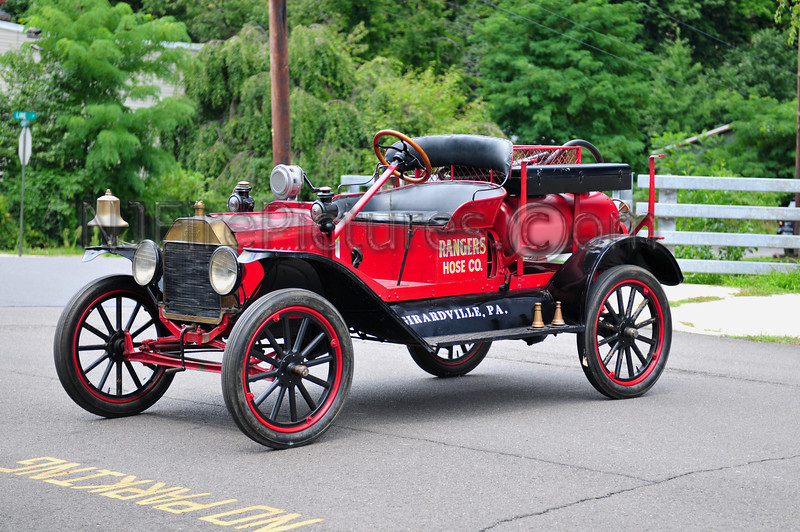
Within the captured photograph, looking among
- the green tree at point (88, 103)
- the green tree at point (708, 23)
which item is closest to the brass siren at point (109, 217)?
the green tree at point (88, 103)

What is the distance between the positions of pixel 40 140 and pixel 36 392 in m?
17.5

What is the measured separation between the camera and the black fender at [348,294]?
6316mm

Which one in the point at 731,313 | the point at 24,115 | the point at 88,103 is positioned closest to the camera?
the point at 731,313

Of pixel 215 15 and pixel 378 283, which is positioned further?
pixel 215 15

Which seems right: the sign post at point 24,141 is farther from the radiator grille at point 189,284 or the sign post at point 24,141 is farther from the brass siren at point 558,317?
the brass siren at point 558,317

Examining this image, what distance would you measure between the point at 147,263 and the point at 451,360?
2.86m

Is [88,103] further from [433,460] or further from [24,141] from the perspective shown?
[433,460]

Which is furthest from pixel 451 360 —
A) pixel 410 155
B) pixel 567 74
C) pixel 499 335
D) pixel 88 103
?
pixel 567 74

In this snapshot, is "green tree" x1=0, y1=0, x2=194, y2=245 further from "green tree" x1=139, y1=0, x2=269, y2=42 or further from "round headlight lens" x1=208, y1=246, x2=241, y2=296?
"round headlight lens" x1=208, y1=246, x2=241, y2=296

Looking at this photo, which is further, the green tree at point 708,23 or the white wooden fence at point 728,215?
the green tree at point 708,23

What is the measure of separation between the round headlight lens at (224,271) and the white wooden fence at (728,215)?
940cm

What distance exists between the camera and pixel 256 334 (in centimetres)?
582

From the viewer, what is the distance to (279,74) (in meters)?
16.8

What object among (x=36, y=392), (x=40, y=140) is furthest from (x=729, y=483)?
(x=40, y=140)
